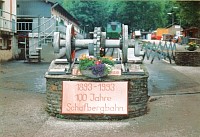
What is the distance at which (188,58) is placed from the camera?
75.8 feet

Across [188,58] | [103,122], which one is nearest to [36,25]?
[188,58]

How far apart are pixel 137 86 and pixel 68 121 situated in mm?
1710

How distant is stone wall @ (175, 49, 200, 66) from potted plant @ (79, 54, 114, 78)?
577 inches

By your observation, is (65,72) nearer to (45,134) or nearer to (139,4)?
(45,134)

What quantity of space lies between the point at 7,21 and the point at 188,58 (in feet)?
37.8

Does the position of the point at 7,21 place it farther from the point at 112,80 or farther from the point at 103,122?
the point at 103,122

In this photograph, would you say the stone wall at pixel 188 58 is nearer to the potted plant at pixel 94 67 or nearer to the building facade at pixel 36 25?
the building facade at pixel 36 25

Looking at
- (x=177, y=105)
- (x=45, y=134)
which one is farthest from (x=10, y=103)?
(x=177, y=105)

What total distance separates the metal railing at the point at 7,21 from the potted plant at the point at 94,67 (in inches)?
652

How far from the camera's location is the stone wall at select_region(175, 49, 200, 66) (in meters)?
22.9

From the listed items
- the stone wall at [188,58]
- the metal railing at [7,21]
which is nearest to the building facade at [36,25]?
the metal railing at [7,21]

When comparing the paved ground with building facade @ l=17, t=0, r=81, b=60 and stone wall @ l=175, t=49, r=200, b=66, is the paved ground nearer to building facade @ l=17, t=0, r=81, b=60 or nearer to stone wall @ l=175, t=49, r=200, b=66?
stone wall @ l=175, t=49, r=200, b=66

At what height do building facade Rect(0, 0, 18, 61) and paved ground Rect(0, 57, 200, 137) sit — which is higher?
building facade Rect(0, 0, 18, 61)

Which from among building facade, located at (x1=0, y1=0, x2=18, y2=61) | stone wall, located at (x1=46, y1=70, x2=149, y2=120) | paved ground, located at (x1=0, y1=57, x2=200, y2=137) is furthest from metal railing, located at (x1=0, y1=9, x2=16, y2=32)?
stone wall, located at (x1=46, y1=70, x2=149, y2=120)
